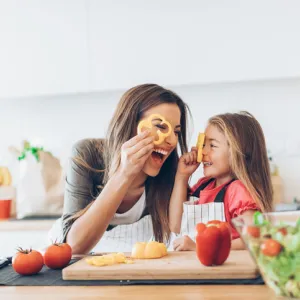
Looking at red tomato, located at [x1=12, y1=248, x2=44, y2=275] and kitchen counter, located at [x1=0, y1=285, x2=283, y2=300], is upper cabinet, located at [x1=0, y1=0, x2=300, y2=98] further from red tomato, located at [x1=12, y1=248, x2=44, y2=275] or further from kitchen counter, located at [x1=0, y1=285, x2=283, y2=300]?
kitchen counter, located at [x1=0, y1=285, x2=283, y2=300]

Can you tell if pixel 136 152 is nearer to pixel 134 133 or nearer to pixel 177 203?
pixel 134 133

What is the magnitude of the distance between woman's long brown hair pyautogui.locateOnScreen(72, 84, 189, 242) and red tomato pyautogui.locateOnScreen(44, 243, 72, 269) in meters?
0.43

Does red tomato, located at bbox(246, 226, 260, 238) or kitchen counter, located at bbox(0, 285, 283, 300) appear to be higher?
red tomato, located at bbox(246, 226, 260, 238)

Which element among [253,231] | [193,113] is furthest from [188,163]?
[193,113]

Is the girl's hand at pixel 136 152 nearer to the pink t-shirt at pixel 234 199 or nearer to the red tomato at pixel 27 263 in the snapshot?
the pink t-shirt at pixel 234 199

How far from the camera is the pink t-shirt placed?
185 cm

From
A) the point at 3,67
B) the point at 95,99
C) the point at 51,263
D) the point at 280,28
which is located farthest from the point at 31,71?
the point at 51,263

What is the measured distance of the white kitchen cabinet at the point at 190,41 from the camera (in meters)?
2.89

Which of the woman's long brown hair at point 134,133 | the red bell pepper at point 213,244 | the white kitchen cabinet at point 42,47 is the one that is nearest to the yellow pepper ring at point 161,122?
the woman's long brown hair at point 134,133

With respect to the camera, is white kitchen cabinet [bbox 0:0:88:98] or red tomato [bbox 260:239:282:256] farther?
white kitchen cabinet [bbox 0:0:88:98]

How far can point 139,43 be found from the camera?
9.88 feet

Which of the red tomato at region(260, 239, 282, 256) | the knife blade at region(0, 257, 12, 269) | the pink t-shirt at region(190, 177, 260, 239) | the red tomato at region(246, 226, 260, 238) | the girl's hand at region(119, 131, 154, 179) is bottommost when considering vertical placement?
the knife blade at region(0, 257, 12, 269)

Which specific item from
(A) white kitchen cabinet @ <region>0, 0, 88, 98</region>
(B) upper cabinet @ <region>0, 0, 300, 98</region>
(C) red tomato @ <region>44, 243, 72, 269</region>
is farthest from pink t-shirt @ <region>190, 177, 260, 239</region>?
(A) white kitchen cabinet @ <region>0, 0, 88, 98</region>

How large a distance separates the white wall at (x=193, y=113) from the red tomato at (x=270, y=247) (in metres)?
2.15
